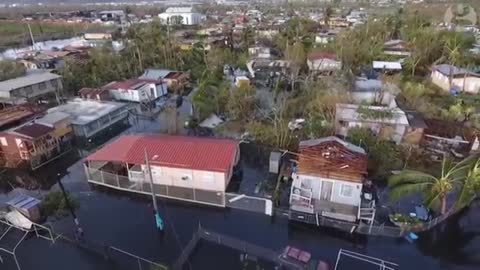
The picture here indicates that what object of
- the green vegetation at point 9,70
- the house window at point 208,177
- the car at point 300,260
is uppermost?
the green vegetation at point 9,70

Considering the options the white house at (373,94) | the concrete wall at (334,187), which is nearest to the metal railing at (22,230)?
the concrete wall at (334,187)

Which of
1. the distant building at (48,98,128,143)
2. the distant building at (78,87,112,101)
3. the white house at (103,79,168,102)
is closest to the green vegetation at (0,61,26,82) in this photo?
the distant building at (78,87,112,101)

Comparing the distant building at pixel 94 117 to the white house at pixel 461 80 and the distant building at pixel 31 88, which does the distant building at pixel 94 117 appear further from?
the white house at pixel 461 80

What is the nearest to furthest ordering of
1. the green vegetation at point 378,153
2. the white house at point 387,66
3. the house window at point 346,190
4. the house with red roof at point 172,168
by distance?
the house window at point 346,190, the house with red roof at point 172,168, the green vegetation at point 378,153, the white house at point 387,66

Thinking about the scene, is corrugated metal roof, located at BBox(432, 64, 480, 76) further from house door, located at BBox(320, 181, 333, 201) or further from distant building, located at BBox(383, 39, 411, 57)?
house door, located at BBox(320, 181, 333, 201)

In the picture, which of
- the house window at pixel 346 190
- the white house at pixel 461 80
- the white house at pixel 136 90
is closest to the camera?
the house window at pixel 346 190
